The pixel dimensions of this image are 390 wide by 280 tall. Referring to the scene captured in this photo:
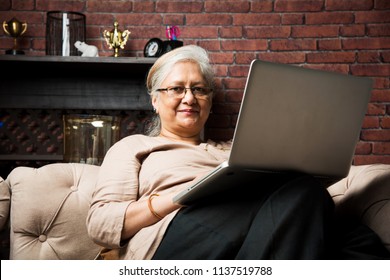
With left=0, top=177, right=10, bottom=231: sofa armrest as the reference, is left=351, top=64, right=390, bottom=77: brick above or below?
above

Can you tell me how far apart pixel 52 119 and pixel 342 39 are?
1753 mm

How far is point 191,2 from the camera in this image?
9.43 feet

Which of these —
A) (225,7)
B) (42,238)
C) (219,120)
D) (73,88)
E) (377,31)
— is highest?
(225,7)

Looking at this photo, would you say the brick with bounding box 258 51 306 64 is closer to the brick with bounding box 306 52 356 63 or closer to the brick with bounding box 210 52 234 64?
the brick with bounding box 306 52 356 63

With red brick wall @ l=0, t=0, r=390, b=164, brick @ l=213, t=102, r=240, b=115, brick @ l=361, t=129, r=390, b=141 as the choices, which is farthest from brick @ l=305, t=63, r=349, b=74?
brick @ l=213, t=102, r=240, b=115

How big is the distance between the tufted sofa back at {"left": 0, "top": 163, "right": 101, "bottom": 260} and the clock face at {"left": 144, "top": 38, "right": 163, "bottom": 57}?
948 mm

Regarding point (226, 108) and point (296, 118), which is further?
point (226, 108)

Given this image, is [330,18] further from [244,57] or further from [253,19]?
[244,57]

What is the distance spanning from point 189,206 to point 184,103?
0.63m

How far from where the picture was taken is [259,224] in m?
1.36

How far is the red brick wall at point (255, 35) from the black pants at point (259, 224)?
1388 mm

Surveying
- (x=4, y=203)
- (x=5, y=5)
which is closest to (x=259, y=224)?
(x=4, y=203)

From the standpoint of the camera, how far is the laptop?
1281 mm

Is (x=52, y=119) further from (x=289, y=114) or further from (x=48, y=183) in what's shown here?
(x=289, y=114)
